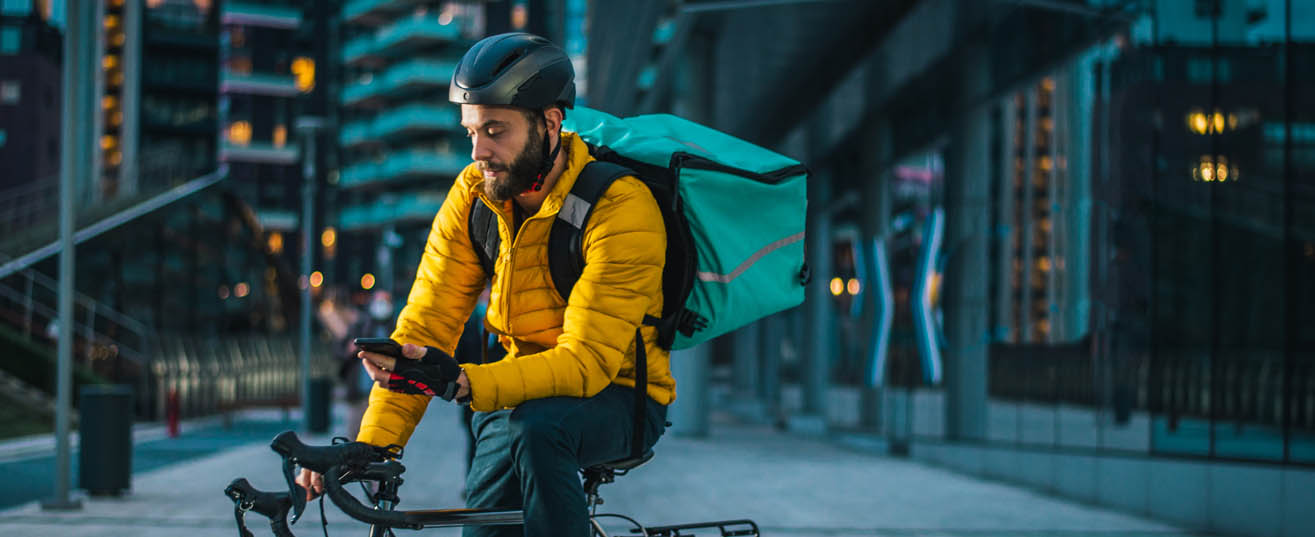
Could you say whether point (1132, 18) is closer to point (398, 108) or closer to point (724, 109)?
point (724, 109)

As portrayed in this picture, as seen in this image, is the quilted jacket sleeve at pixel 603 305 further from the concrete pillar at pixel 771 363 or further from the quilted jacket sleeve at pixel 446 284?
the concrete pillar at pixel 771 363

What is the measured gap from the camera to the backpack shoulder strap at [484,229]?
3.20 m

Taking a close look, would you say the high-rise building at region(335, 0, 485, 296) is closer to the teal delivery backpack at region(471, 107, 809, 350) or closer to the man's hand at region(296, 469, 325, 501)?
the teal delivery backpack at region(471, 107, 809, 350)

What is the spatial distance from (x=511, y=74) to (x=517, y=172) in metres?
0.20

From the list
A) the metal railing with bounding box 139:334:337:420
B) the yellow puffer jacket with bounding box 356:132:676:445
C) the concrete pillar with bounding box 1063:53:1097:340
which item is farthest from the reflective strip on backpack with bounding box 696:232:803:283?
the metal railing with bounding box 139:334:337:420

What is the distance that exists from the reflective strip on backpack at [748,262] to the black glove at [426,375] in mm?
791

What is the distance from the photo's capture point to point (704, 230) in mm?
3219

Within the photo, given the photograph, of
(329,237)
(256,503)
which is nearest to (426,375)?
(256,503)

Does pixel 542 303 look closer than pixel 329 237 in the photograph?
Yes

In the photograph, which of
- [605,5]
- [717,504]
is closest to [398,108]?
[605,5]

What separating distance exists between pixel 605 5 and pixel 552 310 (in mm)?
14123

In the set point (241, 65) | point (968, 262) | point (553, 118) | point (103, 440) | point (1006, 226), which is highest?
point (241, 65)

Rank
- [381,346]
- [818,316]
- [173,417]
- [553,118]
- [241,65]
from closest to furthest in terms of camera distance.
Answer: [381,346]
[553,118]
[173,417]
[818,316]
[241,65]

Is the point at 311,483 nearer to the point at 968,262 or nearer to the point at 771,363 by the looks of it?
the point at 968,262
